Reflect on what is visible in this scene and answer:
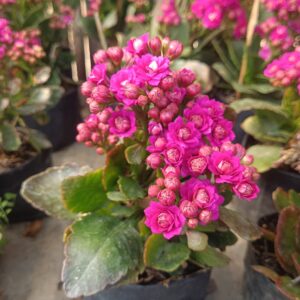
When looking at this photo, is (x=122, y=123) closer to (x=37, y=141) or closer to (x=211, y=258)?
(x=211, y=258)

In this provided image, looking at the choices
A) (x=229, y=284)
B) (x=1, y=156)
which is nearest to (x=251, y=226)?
(x=229, y=284)

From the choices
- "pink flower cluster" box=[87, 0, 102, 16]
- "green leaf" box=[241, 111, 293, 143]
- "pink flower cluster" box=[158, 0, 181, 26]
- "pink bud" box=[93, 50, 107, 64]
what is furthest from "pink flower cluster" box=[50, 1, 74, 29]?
"pink bud" box=[93, 50, 107, 64]

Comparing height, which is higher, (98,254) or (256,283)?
(98,254)

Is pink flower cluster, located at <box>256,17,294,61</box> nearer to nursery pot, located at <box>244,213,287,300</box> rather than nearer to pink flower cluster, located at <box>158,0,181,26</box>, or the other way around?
pink flower cluster, located at <box>158,0,181,26</box>

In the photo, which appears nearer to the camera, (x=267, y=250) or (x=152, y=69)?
(x=152, y=69)

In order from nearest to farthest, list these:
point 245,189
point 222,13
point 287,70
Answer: point 245,189
point 287,70
point 222,13

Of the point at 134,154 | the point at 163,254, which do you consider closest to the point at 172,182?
the point at 134,154
